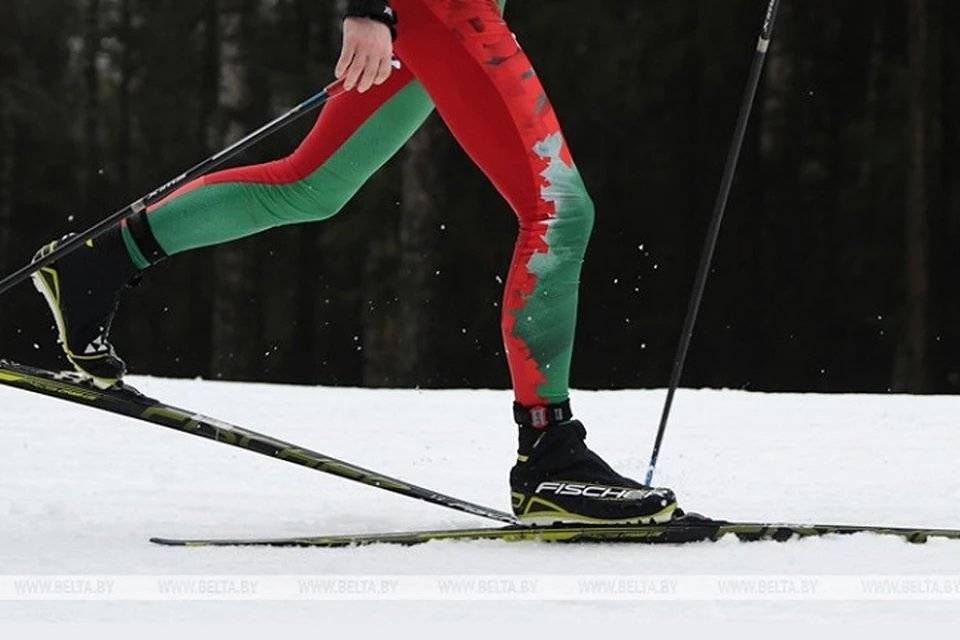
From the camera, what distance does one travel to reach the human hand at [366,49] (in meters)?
3.27

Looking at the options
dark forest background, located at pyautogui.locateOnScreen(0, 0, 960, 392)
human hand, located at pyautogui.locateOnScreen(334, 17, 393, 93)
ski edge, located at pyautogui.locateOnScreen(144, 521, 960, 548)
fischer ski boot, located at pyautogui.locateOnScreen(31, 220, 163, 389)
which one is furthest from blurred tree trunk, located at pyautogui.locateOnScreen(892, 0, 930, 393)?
human hand, located at pyautogui.locateOnScreen(334, 17, 393, 93)

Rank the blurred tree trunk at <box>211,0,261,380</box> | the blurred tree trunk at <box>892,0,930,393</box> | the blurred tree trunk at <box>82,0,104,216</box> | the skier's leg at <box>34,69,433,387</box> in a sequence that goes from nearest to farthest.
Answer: the skier's leg at <box>34,69,433,387</box> → the blurred tree trunk at <box>211,0,261,380</box> → the blurred tree trunk at <box>892,0,930,393</box> → the blurred tree trunk at <box>82,0,104,216</box>

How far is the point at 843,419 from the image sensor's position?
594 centimetres

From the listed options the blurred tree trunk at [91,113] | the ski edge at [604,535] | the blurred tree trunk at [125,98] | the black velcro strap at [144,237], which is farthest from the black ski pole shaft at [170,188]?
the blurred tree trunk at [91,113]

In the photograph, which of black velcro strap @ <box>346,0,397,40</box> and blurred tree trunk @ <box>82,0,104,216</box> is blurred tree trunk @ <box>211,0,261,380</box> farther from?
blurred tree trunk @ <box>82,0,104,216</box>

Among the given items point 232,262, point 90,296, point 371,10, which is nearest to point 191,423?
point 90,296

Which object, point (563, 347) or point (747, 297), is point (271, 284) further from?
point (563, 347)

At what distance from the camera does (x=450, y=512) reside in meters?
4.18

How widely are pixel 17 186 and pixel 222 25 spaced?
13498 mm

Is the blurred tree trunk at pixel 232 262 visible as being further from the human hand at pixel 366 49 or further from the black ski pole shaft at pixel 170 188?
the human hand at pixel 366 49

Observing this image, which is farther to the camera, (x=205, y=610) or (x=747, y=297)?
(x=747, y=297)

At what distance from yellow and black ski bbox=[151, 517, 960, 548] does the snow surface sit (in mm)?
46

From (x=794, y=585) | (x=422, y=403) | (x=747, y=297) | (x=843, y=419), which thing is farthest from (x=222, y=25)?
(x=794, y=585)

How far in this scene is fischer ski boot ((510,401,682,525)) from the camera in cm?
342
